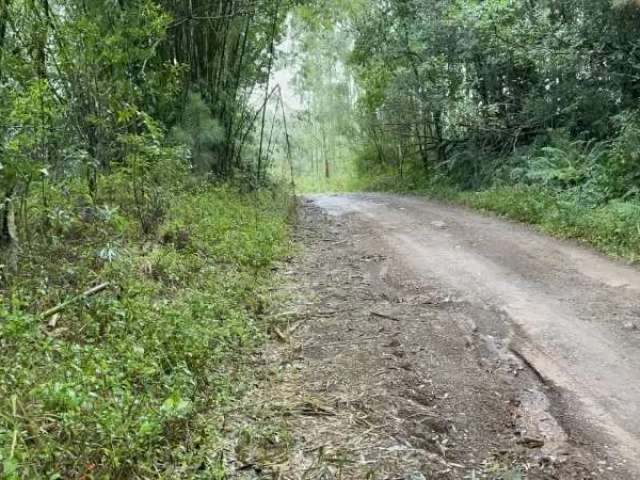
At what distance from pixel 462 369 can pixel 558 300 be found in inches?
69.3

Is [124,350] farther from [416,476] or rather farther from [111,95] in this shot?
[111,95]

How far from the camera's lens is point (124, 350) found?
326 cm

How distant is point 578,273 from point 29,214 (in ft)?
17.9

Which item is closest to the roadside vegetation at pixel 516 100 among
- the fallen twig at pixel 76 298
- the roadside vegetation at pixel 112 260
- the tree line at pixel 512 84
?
the tree line at pixel 512 84

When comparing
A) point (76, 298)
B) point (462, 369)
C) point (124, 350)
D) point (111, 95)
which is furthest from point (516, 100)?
point (124, 350)

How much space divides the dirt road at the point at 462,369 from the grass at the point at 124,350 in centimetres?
36

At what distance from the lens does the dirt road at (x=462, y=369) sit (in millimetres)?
2764

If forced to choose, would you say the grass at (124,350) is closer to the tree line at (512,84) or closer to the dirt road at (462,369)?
the dirt road at (462,369)

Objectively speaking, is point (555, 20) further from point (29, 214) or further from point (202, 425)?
point (202, 425)

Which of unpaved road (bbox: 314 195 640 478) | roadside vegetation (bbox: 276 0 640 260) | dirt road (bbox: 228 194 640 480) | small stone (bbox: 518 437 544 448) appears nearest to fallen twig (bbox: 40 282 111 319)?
dirt road (bbox: 228 194 640 480)

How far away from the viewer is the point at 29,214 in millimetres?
5105

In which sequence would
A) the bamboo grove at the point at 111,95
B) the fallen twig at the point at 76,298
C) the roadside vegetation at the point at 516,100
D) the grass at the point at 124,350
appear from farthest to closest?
the roadside vegetation at the point at 516,100
the bamboo grove at the point at 111,95
the fallen twig at the point at 76,298
the grass at the point at 124,350

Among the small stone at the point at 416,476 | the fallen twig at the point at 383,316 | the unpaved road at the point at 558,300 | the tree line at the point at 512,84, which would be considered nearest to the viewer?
the small stone at the point at 416,476

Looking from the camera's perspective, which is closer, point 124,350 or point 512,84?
point 124,350
